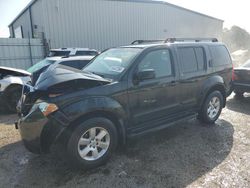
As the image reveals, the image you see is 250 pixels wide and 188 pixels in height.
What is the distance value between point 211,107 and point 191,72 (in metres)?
1.21

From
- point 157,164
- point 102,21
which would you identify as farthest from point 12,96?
point 102,21

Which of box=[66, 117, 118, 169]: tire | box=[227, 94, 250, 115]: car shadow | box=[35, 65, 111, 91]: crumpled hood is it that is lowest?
box=[227, 94, 250, 115]: car shadow

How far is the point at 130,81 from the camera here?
3520 millimetres

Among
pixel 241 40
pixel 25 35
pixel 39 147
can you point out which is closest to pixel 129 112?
pixel 39 147

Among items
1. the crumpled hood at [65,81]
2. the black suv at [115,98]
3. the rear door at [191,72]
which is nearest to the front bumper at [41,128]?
the black suv at [115,98]

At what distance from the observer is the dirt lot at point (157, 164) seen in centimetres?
304

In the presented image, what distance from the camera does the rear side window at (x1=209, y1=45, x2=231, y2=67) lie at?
499cm

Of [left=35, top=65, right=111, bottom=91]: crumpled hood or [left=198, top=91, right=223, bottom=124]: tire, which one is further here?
[left=198, top=91, right=223, bottom=124]: tire

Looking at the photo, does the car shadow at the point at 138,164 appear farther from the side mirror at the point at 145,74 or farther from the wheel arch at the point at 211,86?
the side mirror at the point at 145,74

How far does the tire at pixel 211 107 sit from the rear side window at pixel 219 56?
706 mm

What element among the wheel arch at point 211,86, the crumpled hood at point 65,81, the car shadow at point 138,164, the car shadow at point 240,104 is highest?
the crumpled hood at point 65,81

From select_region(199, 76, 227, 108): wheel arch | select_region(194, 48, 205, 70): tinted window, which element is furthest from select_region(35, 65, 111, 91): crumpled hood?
select_region(199, 76, 227, 108): wheel arch

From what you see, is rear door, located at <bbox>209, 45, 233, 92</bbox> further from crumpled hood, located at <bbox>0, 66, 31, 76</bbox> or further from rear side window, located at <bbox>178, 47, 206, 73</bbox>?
crumpled hood, located at <bbox>0, 66, 31, 76</bbox>

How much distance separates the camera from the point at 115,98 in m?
3.37
